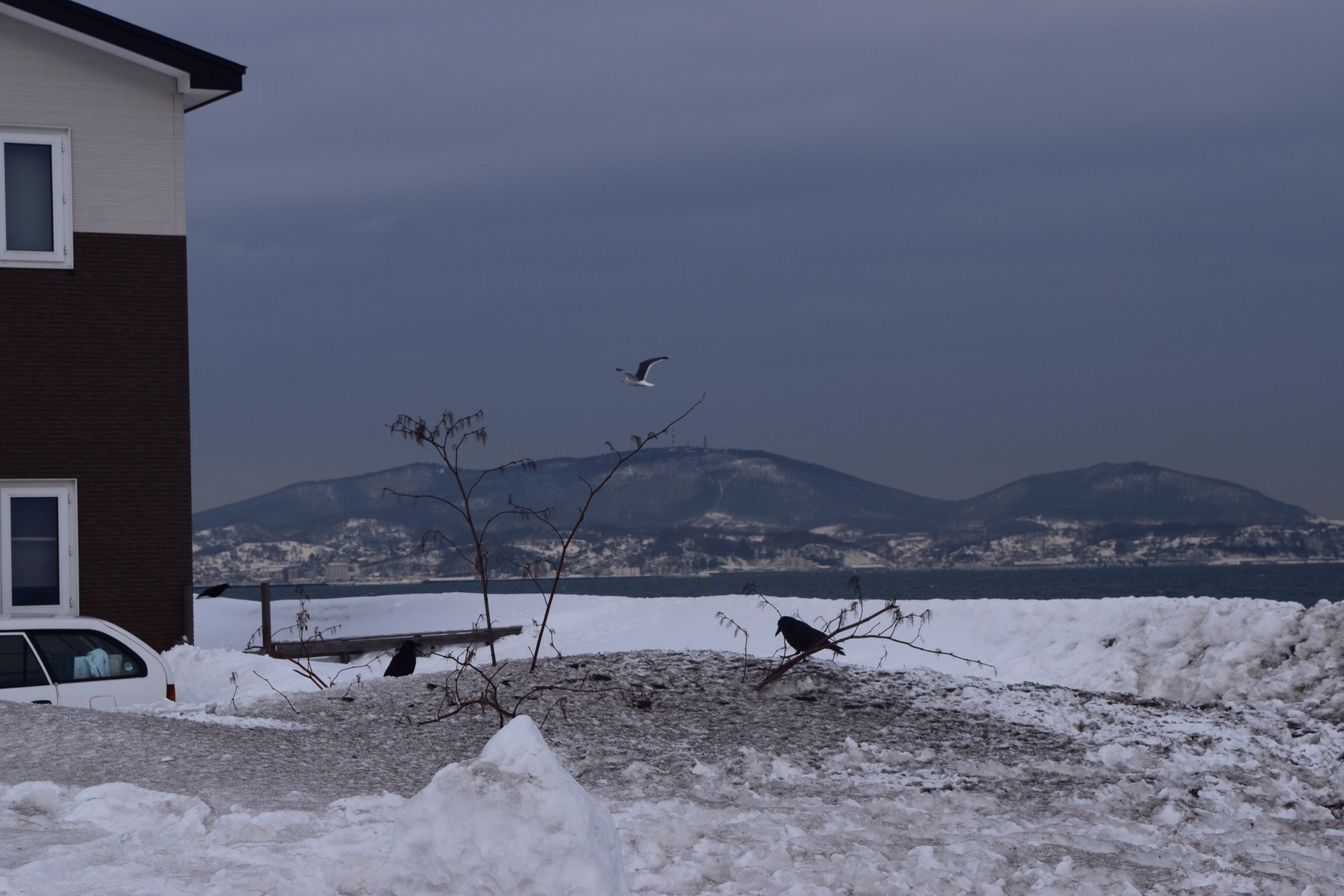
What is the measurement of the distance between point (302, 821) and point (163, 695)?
574 centimetres

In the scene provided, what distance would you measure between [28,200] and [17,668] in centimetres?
817

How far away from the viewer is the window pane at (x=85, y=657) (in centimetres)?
1138

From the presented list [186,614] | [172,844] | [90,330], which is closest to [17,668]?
[186,614]

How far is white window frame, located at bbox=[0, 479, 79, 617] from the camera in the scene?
16547 mm

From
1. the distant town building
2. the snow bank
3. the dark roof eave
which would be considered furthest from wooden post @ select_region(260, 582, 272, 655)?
the distant town building

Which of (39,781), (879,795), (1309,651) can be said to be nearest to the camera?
(39,781)

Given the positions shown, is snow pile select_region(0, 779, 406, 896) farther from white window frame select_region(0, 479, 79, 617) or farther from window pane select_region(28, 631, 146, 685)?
white window frame select_region(0, 479, 79, 617)

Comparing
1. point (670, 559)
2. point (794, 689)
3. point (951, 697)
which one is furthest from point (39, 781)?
point (670, 559)

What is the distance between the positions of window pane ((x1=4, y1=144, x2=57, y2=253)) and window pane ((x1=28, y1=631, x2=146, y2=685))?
747 cm

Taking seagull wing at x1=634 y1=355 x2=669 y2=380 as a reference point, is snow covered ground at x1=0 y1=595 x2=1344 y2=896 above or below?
below

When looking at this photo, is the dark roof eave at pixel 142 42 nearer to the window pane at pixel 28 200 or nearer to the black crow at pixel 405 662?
the window pane at pixel 28 200

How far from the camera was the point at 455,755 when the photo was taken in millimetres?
9508

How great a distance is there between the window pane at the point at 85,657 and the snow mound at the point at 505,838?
7468 millimetres

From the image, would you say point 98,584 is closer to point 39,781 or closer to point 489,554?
point 489,554
